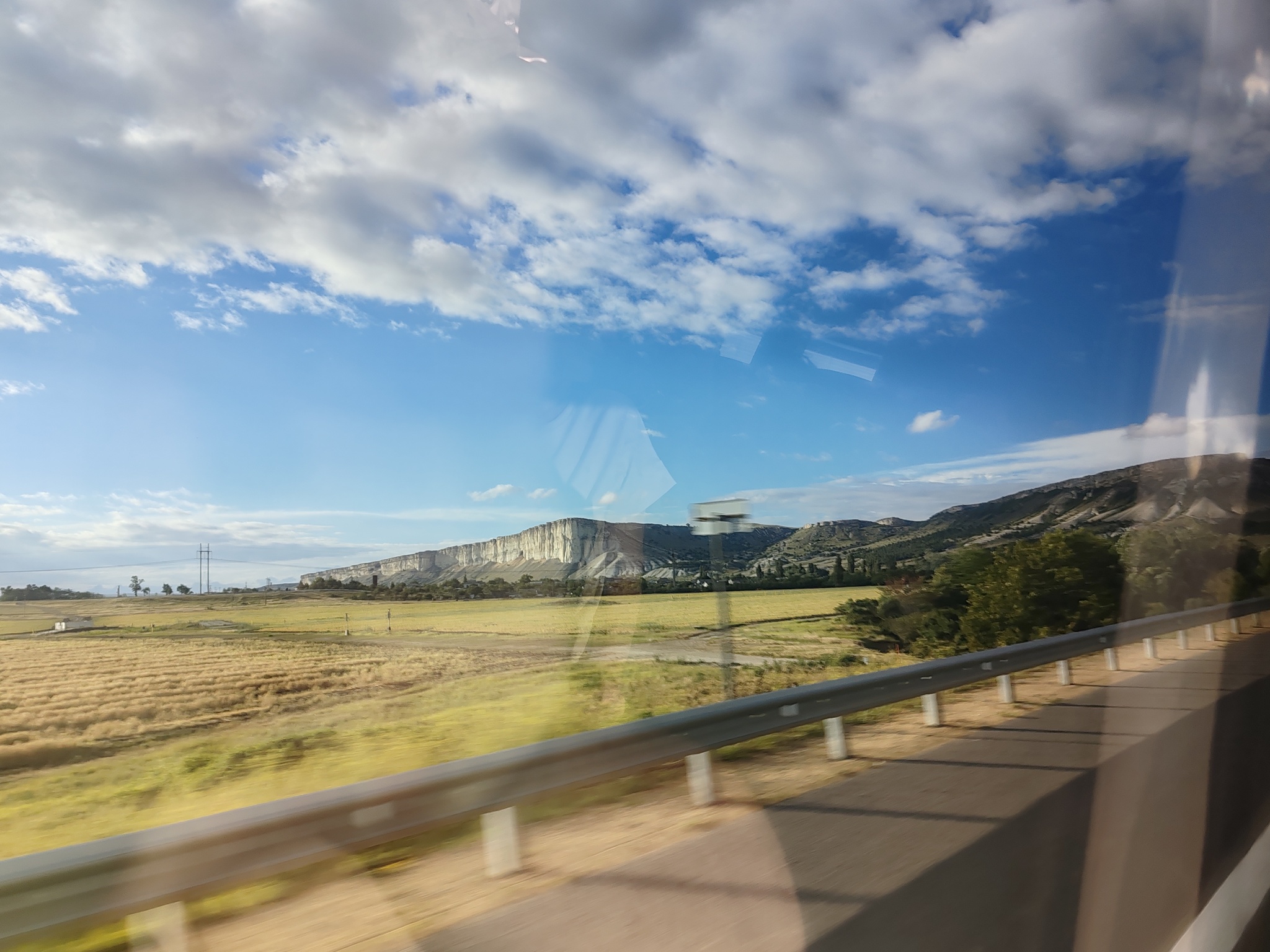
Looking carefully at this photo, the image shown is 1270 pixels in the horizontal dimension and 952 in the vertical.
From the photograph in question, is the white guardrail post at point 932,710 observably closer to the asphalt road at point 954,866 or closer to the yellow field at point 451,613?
the asphalt road at point 954,866

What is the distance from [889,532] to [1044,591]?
8.58 metres

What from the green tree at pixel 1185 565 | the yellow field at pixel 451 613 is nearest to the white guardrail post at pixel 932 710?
the yellow field at pixel 451 613

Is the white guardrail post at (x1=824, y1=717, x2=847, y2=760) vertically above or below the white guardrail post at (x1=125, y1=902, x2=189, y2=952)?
below

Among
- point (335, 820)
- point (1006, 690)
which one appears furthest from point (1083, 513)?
point (335, 820)

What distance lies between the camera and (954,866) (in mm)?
4438

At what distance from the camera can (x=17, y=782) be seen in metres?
9.25

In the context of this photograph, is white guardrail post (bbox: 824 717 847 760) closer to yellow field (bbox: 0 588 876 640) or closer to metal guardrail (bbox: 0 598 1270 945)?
metal guardrail (bbox: 0 598 1270 945)

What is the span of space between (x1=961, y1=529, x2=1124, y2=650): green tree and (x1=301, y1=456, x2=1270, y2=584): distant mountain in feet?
3.53

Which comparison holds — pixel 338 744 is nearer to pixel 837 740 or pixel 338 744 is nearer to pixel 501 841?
pixel 837 740

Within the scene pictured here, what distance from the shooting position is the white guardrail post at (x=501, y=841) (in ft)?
15.4

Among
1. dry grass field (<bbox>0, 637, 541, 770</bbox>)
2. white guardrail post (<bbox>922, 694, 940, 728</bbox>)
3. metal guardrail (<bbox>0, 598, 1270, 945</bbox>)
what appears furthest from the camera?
dry grass field (<bbox>0, 637, 541, 770</bbox>)

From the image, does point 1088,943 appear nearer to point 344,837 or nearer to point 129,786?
point 344,837

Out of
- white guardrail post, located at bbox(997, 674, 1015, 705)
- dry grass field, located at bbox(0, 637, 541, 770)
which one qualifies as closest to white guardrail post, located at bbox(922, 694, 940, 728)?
white guardrail post, located at bbox(997, 674, 1015, 705)

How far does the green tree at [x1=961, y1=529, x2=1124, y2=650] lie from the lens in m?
31.1
